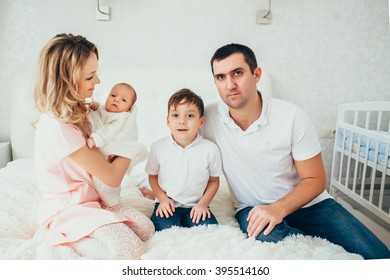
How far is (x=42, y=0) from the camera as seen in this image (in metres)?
0.76

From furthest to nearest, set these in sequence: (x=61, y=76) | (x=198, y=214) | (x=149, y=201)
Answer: (x=149, y=201), (x=198, y=214), (x=61, y=76)

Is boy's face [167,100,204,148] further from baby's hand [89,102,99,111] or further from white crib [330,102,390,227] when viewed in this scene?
white crib [330,102,390,227]

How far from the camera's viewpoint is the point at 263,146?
2.78ft

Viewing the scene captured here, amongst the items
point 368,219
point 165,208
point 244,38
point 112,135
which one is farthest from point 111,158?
point 368,219

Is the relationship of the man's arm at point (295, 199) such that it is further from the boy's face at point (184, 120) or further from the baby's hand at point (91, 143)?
the baby's hand at point (91, 143)

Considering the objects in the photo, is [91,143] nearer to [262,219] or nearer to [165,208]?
[165,208]

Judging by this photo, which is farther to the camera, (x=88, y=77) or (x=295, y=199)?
(x=295, y=199)

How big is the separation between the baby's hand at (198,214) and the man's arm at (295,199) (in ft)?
0.35

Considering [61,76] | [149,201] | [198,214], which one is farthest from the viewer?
[149,201]

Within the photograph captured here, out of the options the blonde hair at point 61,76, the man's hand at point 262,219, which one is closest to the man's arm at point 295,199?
the man's hand at point 262,219

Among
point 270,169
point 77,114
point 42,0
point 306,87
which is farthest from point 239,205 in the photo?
point 42,0

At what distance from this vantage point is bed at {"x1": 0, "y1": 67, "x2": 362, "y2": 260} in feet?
2.15

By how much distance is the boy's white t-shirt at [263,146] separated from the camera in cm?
85

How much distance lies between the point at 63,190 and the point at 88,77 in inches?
10.7
